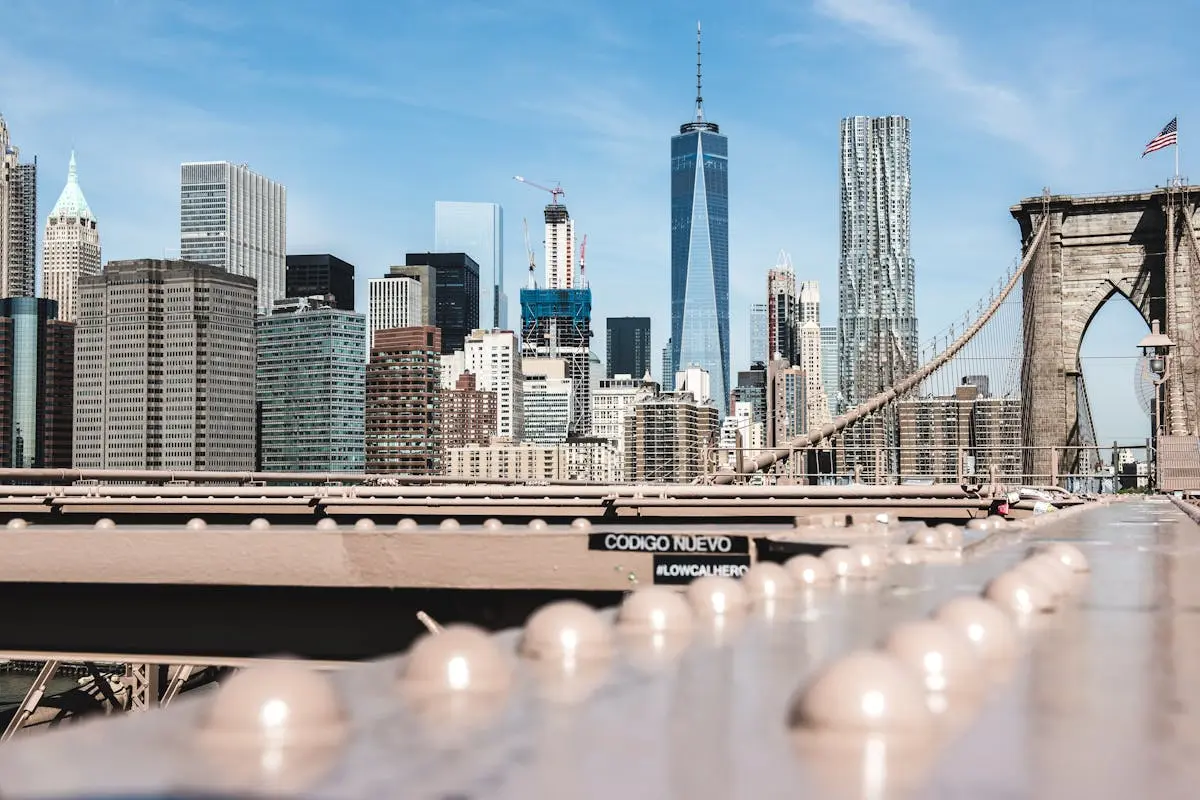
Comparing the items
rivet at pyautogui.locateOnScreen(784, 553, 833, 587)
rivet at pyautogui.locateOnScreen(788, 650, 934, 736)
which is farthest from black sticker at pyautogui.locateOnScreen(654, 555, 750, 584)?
rivet at pyautogui.locateOnScreen(788, 650, 934, 736)

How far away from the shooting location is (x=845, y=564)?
6.29m

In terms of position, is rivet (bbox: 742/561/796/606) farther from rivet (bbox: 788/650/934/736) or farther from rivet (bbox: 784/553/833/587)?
rivet (bbox: 788/650/934/736)

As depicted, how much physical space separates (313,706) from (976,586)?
4.09 m

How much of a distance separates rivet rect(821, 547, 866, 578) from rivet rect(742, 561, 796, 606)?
81 cm

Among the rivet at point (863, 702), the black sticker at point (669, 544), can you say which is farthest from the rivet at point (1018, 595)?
the black sticker at point (669, 544)

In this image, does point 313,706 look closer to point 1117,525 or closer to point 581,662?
point 581,662

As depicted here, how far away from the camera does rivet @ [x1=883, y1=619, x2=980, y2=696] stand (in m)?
3.13

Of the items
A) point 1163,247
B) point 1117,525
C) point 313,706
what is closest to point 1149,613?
point 313,706

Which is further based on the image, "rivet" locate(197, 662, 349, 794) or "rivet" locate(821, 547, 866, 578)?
"rivet" locate(821, 547, 866, 578)

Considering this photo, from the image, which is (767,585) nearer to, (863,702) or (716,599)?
(716,599)

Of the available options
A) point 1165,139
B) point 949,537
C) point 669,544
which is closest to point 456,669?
point 949,537

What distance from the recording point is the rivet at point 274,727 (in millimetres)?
2248

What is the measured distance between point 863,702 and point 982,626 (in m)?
1.41

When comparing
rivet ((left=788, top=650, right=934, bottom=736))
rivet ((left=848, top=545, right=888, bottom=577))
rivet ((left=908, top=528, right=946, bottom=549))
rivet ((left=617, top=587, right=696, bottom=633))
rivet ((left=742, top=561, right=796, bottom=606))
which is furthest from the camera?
rivet ((left=908, top=528, right=946, bottom=549))
